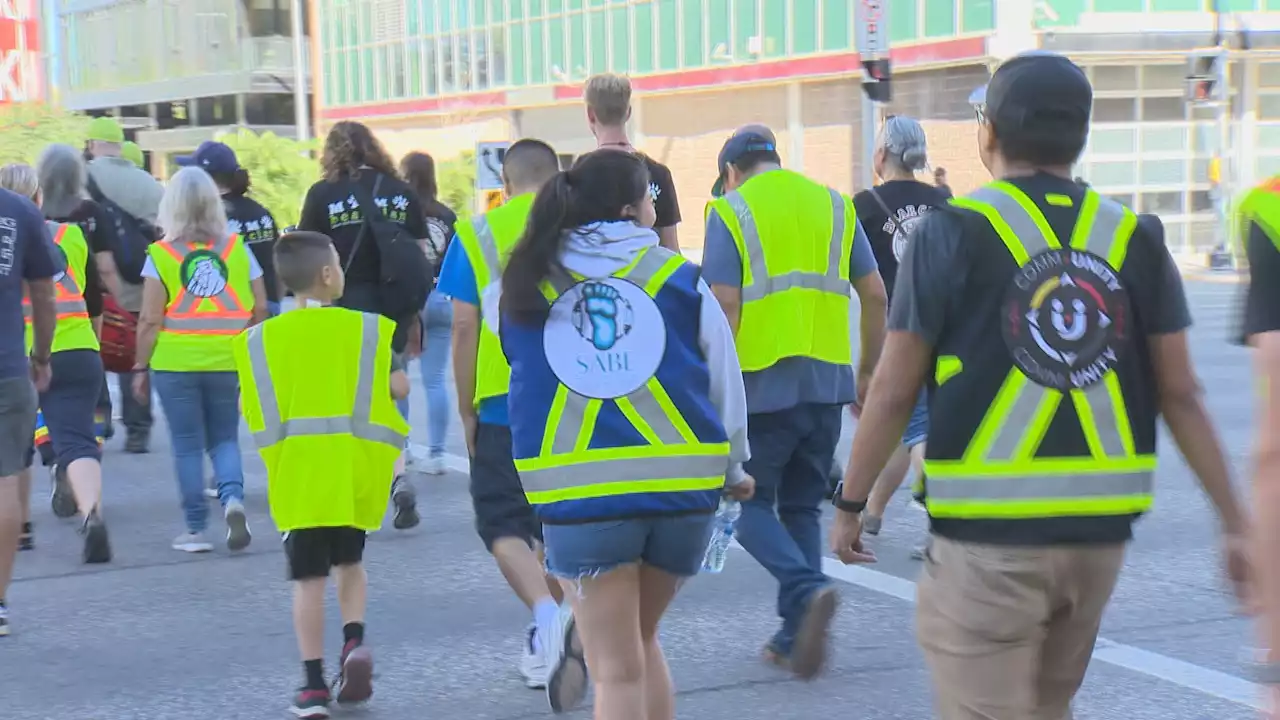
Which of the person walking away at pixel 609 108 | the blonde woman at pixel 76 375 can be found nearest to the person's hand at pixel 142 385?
the blonde woman at pixel 76 375

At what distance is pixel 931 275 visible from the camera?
338cm

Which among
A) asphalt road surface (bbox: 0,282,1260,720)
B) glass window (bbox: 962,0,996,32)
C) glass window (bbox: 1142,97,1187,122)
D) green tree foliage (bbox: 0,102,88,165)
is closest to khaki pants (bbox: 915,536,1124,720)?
asphalt road surface (bbox: 0,282,1260,720)

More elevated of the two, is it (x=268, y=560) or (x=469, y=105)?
(x=469, y=105)

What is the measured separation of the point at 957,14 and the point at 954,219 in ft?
96.5

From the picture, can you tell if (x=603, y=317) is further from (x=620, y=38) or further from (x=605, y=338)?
(x=620, y=38)

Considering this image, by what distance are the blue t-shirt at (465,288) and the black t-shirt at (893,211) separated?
2.33m

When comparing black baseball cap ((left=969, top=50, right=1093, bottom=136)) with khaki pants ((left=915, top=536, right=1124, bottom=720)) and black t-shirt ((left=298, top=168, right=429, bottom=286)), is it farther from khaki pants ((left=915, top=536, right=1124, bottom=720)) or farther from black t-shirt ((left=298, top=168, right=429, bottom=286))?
black t-shirt ((left=298, top=168, right=429, bottom=286))

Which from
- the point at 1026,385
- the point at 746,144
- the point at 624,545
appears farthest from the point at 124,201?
the point at 1026,385

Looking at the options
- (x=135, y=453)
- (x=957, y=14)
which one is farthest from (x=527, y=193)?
(x=957, y=14)

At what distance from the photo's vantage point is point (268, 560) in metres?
8.19

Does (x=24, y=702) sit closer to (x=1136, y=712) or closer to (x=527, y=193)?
(x=527, y=193)

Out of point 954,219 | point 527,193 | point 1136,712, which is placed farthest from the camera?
point 527,193

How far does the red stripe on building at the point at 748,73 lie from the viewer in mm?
31766

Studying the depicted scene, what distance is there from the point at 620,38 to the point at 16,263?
1409 inches
